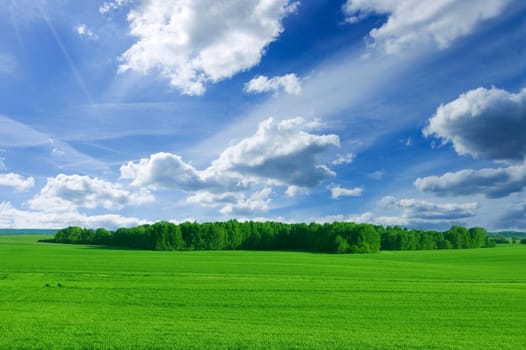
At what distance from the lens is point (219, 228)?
398ft

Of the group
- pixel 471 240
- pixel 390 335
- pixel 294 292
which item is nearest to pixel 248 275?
pixel 294 292

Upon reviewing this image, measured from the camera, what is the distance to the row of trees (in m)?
111

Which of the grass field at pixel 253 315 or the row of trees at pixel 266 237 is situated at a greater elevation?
the row of trees at pixel 266 237

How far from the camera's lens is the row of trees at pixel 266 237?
111 meters

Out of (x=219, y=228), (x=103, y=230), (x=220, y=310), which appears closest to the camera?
(x=220, y=310)

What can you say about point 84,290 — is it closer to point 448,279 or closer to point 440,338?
point 440,338

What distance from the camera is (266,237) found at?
125938 mm

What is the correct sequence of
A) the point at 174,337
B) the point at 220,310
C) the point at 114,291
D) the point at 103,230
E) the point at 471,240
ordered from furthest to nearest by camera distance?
the point at 471,240 < the point at 103,230 < the point at 114,291 < the point at 220,310 < the point at 174,337

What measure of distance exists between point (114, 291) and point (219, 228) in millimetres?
87551

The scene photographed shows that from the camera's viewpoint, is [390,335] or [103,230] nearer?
[390,335]

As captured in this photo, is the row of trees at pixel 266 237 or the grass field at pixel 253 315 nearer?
the grass field at pixel 253 315

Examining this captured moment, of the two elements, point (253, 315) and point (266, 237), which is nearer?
point (253, 315)

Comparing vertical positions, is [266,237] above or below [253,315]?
above

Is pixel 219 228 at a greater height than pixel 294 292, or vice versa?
pixel 219 228
